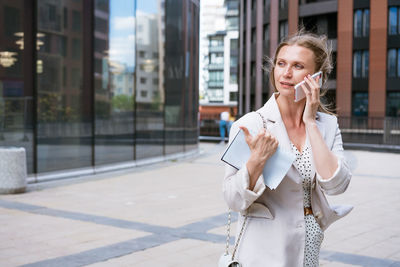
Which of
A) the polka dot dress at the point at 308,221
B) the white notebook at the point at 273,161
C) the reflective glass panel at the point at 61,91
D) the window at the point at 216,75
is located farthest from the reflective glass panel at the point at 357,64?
the window at the point at 216,75

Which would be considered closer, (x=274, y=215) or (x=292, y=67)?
(x=274, y=215)

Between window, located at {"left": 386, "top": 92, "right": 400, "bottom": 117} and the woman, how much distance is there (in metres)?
39.9

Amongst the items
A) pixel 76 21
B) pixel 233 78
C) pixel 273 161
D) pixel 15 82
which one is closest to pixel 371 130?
pixel 76 21

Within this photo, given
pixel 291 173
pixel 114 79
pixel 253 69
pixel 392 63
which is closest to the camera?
pixel 291 173

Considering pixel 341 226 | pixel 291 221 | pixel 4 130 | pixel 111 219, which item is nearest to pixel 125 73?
Answer: pixel 4 130

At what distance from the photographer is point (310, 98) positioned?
7.93 feet

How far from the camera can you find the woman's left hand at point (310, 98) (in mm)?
2396

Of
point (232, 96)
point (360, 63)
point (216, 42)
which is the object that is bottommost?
point (232, 96)

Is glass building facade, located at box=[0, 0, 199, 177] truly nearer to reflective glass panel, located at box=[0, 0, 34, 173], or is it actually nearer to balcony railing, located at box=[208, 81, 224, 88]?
reflective glass panel, located at box=[0, 0, 34, 173]

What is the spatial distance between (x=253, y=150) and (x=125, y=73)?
11973 millimetres

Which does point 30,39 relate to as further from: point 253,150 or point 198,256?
point 253,150

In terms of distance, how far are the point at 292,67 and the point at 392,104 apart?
40310mm

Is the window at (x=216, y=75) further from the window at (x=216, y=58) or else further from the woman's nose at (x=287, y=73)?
the woman's nose at (x=287, y=73)

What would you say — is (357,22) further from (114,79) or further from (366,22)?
(114,79)
